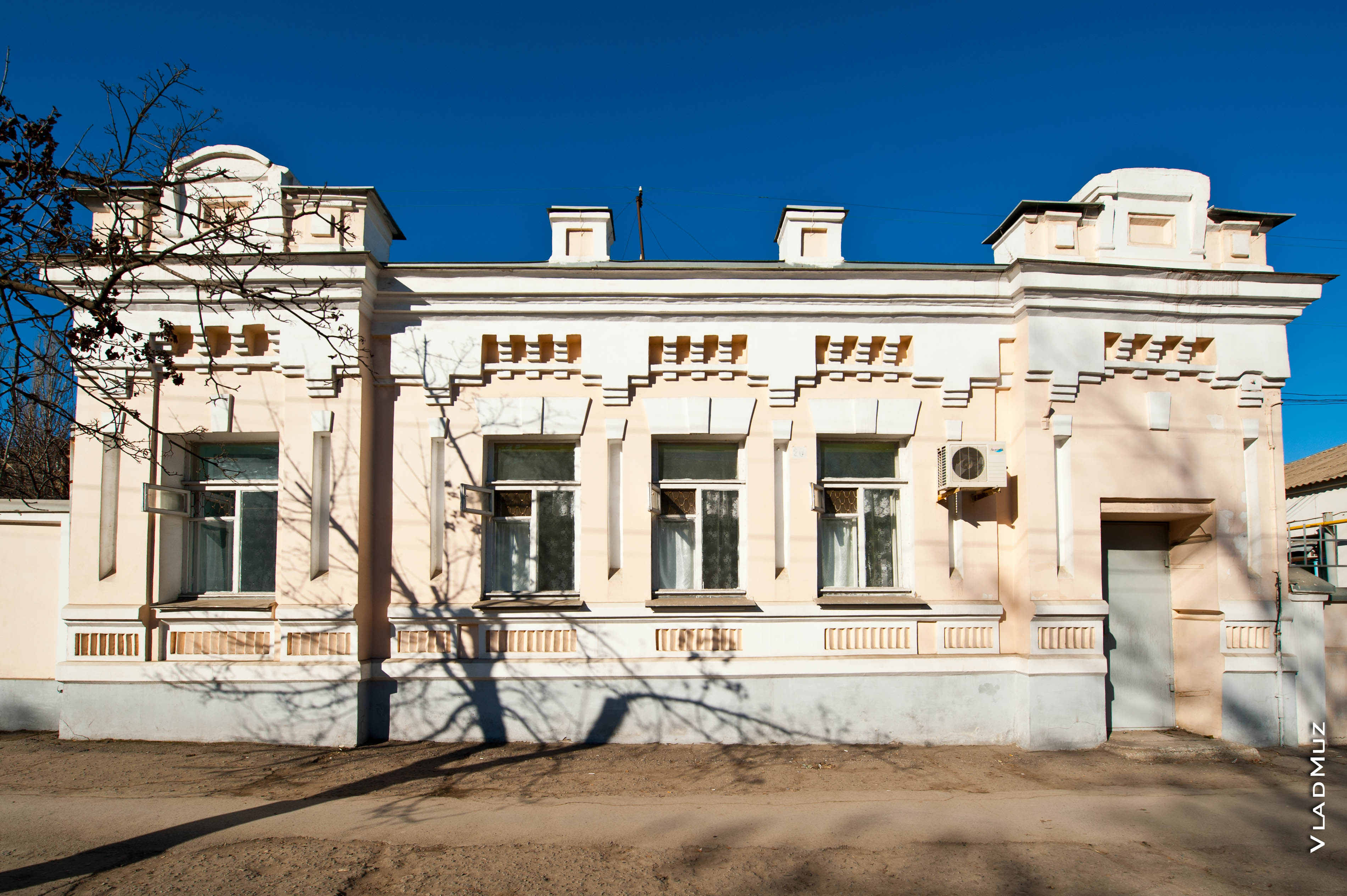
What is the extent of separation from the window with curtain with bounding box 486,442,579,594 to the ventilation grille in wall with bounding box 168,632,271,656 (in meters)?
2.24

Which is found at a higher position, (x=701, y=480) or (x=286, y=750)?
(x=701, y=480)

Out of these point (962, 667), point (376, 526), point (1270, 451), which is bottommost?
point (962, 667)

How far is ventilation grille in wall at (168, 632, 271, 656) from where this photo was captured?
7.98 m

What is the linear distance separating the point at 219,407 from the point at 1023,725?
8.69 m

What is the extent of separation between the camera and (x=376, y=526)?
27.6 ft

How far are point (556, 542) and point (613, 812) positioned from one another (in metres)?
3.08

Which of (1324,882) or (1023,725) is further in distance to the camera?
(1023,725)

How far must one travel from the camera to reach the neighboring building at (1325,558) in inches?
331

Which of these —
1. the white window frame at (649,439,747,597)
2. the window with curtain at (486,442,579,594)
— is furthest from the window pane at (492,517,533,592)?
the white window frame at (649,439,747,597)

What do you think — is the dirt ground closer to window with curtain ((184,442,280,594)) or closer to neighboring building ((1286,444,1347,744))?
neighboring building ((1286,444,1347,744))

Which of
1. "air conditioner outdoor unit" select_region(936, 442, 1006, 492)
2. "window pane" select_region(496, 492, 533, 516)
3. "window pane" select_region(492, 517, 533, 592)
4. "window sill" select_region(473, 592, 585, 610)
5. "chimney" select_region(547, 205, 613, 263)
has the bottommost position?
"window sill" select_region(473, 592, 585, 610)

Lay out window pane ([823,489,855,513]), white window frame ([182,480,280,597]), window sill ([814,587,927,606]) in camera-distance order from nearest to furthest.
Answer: window sill ([814,587,927,606])
white window frame ([182,480,280,597])
window pane ([823,489,855,513])

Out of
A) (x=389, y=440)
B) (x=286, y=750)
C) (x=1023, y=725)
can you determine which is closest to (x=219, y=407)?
(x=389, y=440)

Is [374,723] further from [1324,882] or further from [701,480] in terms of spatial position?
[1324,882]
